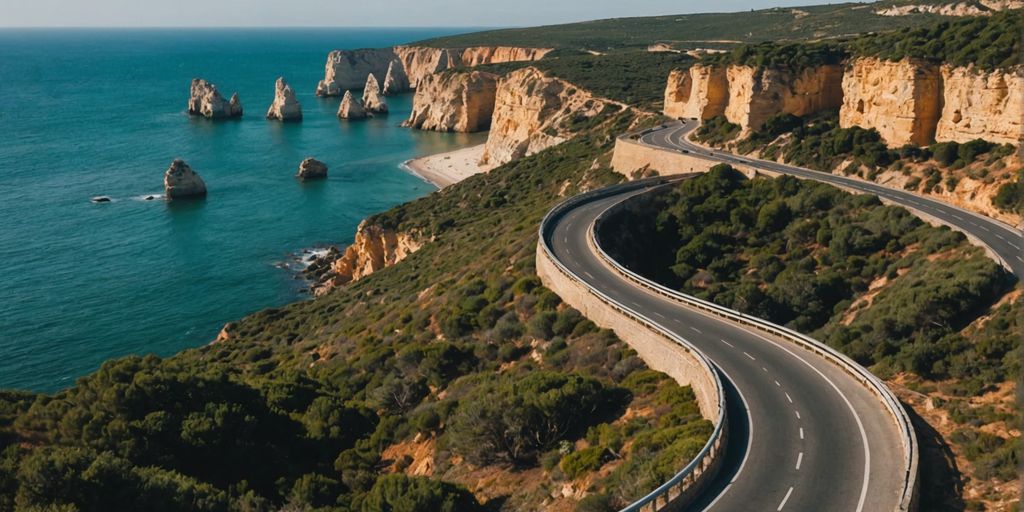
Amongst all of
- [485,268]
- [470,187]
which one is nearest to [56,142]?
[470,187]

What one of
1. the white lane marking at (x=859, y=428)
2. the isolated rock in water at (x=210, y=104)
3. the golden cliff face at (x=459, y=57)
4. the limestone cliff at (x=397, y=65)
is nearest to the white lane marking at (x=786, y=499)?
the white lane marking at (x=859, y=428)

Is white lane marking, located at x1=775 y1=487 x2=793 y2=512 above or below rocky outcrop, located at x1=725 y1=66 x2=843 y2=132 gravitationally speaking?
below

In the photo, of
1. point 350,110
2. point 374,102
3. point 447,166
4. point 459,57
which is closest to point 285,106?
point 350,110

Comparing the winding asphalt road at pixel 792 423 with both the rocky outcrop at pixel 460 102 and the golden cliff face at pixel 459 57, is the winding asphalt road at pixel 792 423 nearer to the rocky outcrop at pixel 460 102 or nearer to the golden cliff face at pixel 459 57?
the rocky outcrop at pixel 460 102

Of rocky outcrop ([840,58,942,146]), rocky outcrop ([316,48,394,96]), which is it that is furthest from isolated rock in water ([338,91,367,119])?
rocky outcrop ([840,58,942,146])

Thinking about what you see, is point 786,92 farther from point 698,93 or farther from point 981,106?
point 981,106

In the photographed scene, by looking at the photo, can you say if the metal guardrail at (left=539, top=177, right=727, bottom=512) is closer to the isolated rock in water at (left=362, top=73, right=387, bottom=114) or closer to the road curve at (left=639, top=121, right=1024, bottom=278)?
the road curve at (left=639, top=121, right=1024, bottom=278)
